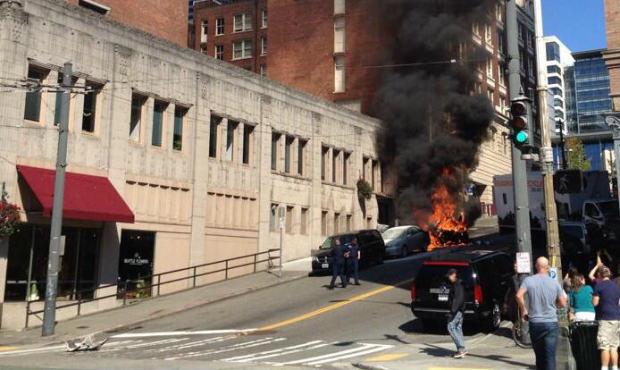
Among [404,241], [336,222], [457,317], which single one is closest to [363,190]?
[336,222]

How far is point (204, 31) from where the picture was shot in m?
67.5

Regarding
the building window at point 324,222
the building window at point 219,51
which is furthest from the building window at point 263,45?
the building window at point 324,222

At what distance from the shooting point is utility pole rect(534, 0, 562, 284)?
10008 mm

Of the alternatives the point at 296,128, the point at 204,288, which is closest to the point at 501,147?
the point at 296,128

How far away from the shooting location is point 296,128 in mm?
31984

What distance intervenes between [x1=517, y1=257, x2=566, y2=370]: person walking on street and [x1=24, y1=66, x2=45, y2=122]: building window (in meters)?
16.7

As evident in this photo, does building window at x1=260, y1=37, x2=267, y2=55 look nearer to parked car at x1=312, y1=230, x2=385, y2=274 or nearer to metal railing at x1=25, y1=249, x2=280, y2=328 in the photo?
metal railing at x1=25, y1=249, x2=280, y2=328

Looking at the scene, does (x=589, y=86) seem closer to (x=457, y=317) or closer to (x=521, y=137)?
(x=521, y=137)

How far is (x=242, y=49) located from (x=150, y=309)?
4844 cm

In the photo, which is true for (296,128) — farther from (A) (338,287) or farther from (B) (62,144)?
(B) (62,144)

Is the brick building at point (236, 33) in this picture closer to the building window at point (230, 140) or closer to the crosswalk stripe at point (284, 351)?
the building window at point (230, 140)

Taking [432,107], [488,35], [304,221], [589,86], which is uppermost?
[589,86]

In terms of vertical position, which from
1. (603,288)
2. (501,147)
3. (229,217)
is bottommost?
(603,288)

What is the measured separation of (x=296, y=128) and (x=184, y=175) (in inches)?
353
